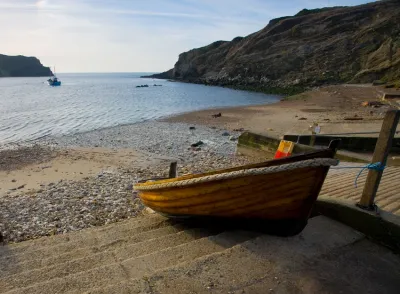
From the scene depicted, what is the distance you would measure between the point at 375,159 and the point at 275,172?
5.34ft

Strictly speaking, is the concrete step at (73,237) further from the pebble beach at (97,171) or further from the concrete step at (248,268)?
the concrete step at (248,268)

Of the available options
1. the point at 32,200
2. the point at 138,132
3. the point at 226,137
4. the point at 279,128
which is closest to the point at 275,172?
the point at 32,200

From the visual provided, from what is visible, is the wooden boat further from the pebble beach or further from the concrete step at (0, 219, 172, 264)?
the pebble beach

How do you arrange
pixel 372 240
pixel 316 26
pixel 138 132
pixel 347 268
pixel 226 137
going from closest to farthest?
1. pixel 347 268
2. pixel 372 240
3. pixel 226 137
4. pixel 138 132
5. pixel 316 26

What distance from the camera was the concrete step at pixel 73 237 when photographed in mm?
5746

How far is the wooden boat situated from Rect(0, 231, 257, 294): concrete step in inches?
16.2

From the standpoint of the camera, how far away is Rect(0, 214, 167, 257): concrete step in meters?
5.75

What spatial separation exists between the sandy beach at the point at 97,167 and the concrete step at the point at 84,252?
6.18ft

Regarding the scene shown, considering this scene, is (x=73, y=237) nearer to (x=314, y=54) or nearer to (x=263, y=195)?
(x=263, y=195)

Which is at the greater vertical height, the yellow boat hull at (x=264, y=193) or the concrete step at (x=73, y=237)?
the yellow boat hull at (x=264, y=193)

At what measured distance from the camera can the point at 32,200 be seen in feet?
30.3

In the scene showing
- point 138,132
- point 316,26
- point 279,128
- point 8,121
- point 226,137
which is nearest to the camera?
point 226,137

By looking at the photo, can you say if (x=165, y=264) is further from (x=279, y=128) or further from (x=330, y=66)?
(x=330, y=66)

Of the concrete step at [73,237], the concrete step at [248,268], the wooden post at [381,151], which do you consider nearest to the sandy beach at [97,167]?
the concrete step at [73,237]
